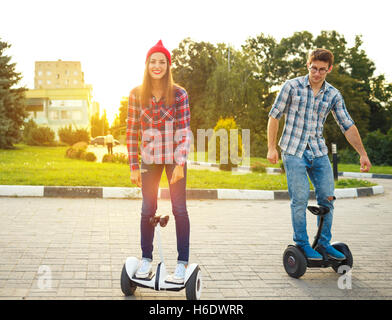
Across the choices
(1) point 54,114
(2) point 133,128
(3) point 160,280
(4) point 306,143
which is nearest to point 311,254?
(4) point 306,143

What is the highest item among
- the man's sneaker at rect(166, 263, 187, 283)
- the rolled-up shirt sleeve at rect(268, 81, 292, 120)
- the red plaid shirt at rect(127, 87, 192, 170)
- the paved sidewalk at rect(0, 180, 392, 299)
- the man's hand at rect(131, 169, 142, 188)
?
the rolled-up shirt sleeve at rect(268, 81, 292, 120)

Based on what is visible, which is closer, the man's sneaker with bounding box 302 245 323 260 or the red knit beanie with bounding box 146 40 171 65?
the red knit beanie with bounding box 146 40 171 65

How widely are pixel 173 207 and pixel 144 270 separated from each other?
0.52m

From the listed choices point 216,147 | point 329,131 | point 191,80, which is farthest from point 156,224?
point 191,80

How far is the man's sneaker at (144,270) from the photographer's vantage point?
331cm

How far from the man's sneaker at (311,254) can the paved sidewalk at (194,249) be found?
19 centimetres

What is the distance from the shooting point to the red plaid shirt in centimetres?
340

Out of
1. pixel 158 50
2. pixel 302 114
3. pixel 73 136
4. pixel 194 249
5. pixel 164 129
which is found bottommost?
pixel 194 249

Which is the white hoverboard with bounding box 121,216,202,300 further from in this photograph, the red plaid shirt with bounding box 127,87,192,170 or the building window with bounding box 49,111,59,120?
the building window with bounding box 49,111,59,120

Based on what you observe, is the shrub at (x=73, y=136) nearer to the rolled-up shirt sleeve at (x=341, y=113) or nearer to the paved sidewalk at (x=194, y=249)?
the paved sidewalk at (x=194, y=249)

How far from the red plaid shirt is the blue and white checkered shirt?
3.55 ft

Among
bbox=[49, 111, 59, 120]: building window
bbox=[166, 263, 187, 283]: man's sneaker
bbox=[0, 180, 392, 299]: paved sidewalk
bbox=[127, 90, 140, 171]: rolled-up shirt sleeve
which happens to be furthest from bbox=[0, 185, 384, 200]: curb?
bbox=[49, 111, 59, 120]: building window

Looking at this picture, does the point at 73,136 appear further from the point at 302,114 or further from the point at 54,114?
the point at 302,114

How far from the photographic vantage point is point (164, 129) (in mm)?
3410
